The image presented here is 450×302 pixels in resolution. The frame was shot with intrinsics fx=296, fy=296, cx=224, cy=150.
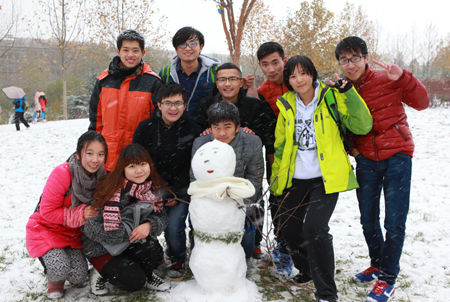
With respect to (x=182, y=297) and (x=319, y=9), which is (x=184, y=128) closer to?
(x=182, y=297)

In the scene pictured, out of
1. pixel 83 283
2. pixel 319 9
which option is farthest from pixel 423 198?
pixel 319 9

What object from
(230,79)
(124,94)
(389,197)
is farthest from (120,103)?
(389,197)

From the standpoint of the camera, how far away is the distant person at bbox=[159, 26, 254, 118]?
3.42 metres

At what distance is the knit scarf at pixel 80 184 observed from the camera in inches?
103

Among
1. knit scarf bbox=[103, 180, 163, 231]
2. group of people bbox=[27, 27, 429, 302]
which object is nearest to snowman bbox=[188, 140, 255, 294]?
group of people bbox=[27, 27, 429, 302]

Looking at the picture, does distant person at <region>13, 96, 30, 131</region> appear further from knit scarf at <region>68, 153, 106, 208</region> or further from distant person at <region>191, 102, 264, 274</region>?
distant person at <region>191, 102, 264, 274</region>

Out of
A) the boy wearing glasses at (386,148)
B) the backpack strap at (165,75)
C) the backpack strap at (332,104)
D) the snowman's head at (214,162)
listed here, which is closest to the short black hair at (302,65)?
the backpack strap at (332,104)

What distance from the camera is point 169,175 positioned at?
121 inches

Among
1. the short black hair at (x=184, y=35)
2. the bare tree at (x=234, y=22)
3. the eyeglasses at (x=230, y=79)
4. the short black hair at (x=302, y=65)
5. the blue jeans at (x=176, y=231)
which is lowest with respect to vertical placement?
the blue jeans at (x=176, y=231)

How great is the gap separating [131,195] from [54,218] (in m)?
0.67

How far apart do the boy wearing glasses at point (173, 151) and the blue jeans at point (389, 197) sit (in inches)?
66.6

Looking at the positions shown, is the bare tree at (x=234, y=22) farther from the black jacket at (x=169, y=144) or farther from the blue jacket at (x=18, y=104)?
the blue jacket at (x=18, y=104)

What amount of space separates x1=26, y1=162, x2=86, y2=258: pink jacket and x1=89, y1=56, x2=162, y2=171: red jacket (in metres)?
0.66

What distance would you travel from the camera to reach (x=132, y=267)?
2582mm
